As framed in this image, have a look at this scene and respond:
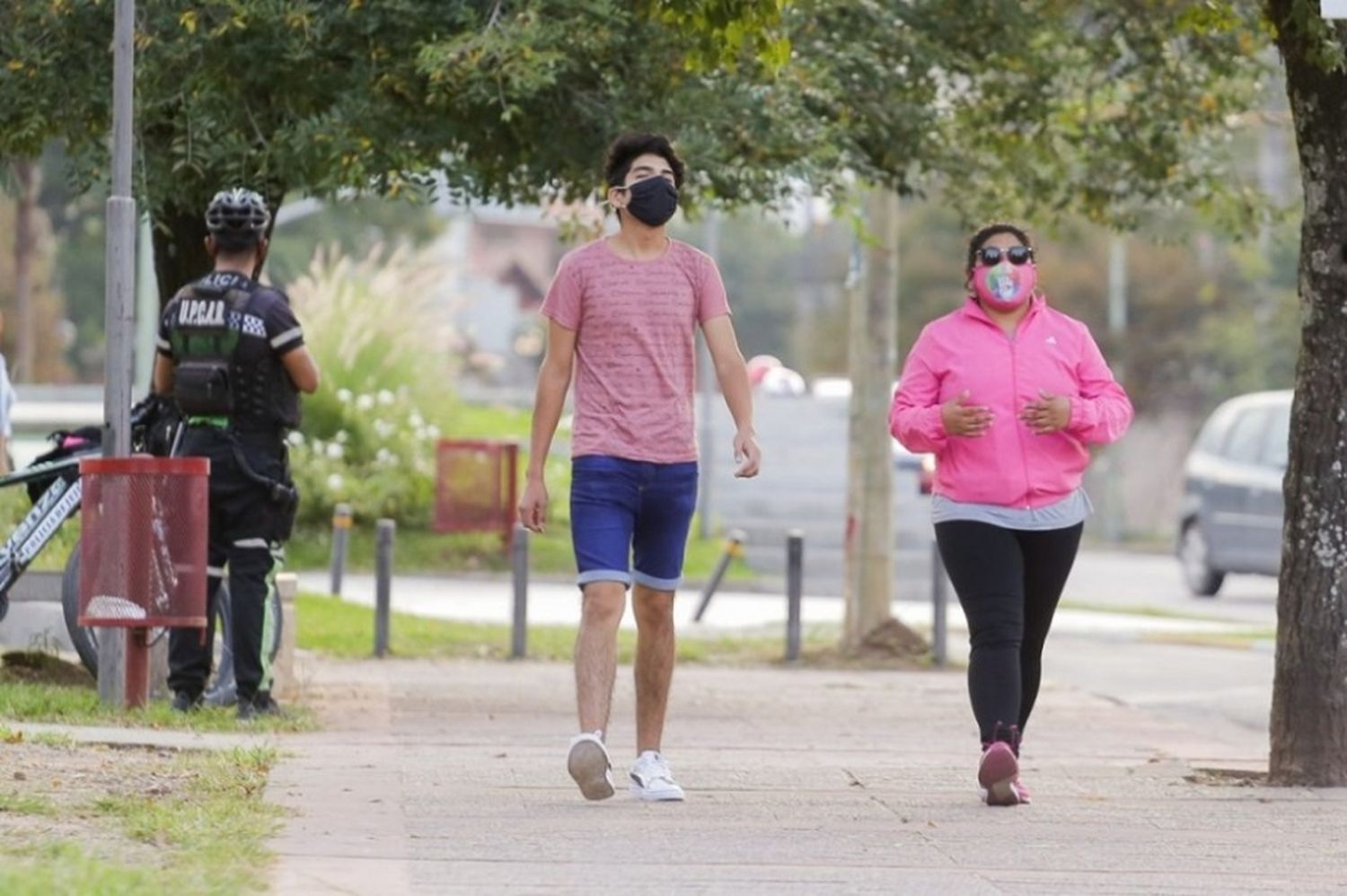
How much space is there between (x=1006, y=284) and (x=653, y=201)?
45.8 inches

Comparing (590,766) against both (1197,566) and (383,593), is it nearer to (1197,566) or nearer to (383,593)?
(383,593)

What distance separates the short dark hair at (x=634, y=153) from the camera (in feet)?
27.9

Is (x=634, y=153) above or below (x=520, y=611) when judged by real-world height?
above

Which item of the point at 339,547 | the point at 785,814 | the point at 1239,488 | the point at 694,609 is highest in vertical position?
the point at 1239,488

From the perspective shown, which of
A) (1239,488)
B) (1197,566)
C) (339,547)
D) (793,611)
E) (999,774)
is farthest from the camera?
(1197,566)

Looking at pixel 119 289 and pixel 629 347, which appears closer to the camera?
pixel 629 347

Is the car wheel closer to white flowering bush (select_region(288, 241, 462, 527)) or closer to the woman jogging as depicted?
white flowering bush (select_region(288, 241, 462, 527))

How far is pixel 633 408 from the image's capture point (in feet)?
27.4

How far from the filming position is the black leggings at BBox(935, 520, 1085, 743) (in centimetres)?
855

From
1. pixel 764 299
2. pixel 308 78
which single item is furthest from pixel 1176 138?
pixel 764 299

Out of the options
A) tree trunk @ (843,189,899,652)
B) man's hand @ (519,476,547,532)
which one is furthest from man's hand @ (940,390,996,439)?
tree trunk @ (843,189,899,652)

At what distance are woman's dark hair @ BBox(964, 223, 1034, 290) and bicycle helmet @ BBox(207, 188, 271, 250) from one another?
3.04 meters

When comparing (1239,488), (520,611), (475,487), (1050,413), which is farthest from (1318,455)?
(475,487)

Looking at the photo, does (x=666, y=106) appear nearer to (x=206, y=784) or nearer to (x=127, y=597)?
(x=127, y=597)
